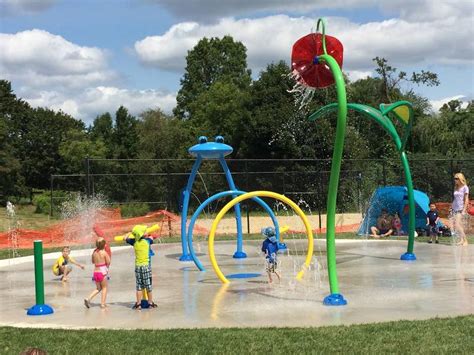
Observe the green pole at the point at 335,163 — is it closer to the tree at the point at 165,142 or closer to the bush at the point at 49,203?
the bush at the point at 49,203

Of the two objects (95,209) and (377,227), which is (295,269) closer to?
(377,227)

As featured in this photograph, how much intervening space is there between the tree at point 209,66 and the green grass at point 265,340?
59723mm

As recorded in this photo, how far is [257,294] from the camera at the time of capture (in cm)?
939

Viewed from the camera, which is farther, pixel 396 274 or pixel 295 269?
pixel 295 269

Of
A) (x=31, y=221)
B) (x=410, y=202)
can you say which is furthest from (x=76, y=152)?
(x=410, y=202)

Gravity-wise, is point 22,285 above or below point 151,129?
below

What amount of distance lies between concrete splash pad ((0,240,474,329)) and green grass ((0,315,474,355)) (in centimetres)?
49

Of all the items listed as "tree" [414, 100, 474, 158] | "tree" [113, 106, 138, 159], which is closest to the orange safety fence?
"tree" [414, 100, 474, 158]

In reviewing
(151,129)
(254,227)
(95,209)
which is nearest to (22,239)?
(95,209)

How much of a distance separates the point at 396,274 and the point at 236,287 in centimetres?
307

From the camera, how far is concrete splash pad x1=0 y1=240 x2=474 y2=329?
25.0 ft

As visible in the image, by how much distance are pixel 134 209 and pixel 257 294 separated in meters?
19.9

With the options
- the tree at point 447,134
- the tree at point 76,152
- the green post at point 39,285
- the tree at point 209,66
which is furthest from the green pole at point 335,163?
the tree at point 209,66

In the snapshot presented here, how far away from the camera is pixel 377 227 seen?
19.4 m
